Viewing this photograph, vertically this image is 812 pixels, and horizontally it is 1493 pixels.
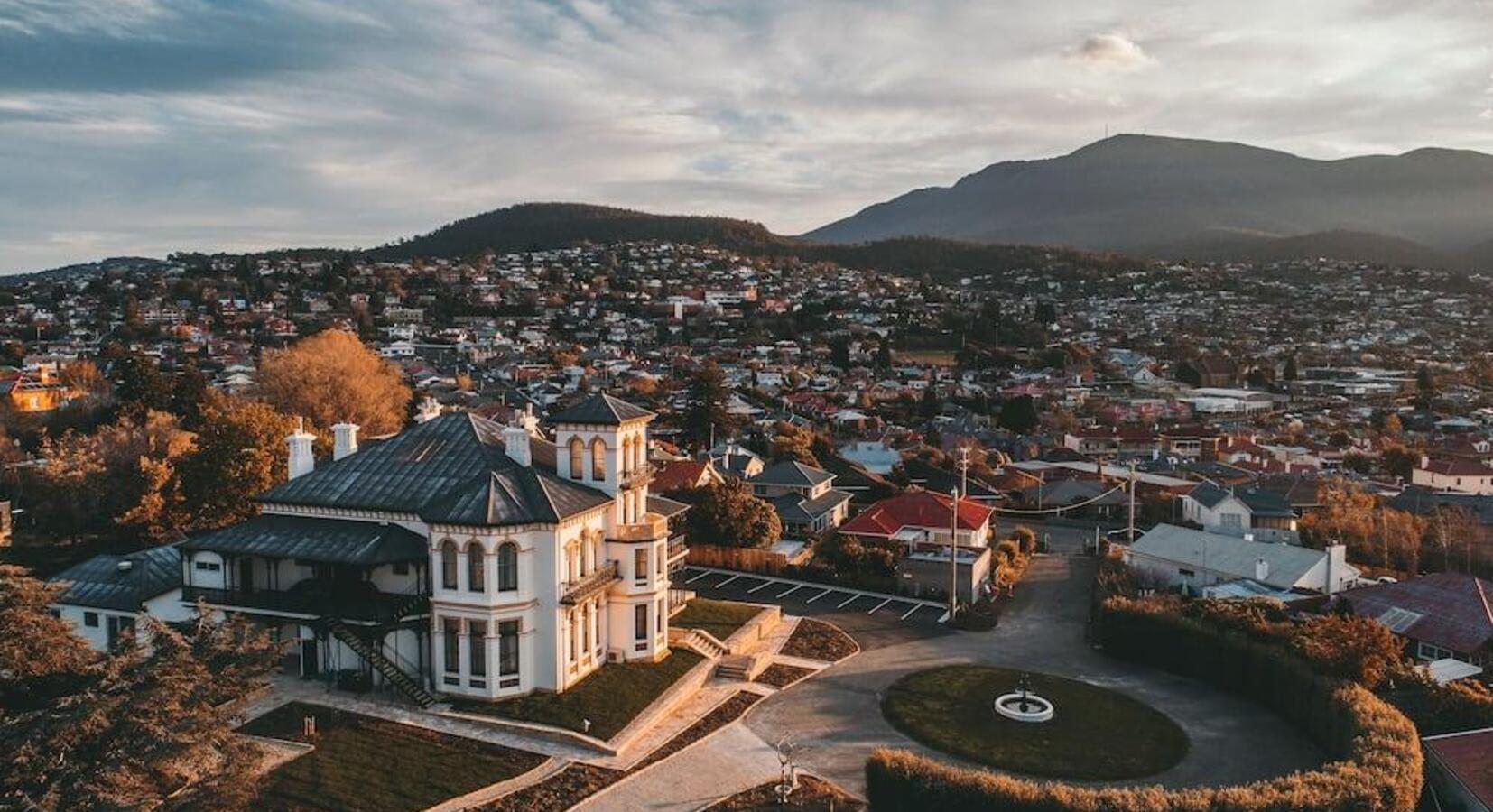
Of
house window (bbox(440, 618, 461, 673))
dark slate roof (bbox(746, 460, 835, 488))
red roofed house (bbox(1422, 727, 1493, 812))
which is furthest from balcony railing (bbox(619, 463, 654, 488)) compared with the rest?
dark slate roof (bbox(746, 460, 835, 488))

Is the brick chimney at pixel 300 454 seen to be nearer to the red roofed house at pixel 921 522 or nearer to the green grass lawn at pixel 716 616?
the green grass lawn at pixel 716 616

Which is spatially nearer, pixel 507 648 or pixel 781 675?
pixel 507 648

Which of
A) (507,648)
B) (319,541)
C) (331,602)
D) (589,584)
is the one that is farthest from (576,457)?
(331,602)

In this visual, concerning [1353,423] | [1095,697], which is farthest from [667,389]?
Result: [1095,697]

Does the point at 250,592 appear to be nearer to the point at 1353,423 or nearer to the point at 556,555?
the point at 556,555

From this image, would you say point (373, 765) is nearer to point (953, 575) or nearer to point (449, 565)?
point (449, 565)
